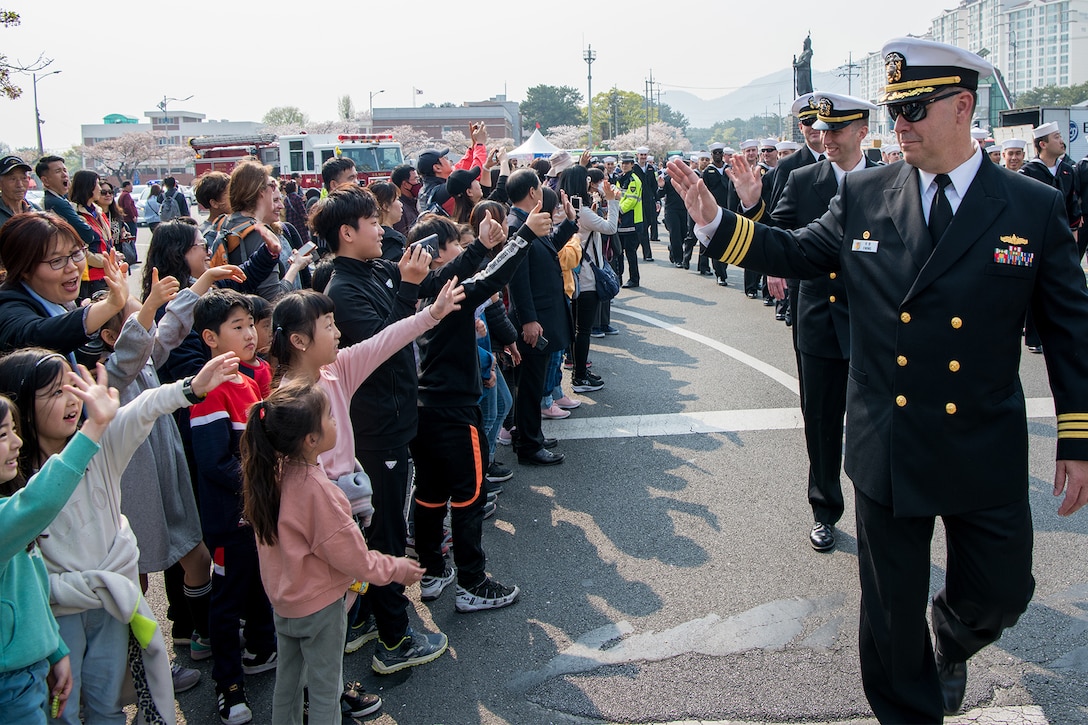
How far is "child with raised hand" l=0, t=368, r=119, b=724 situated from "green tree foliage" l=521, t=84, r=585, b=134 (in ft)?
375

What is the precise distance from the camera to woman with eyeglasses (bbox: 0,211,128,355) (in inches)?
129

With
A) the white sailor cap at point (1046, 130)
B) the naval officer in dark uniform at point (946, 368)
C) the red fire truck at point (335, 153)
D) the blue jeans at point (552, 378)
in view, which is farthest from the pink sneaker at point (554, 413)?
the red fire truck at point (335, 153)

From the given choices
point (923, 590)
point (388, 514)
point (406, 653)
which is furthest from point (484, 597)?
point (923, 590)

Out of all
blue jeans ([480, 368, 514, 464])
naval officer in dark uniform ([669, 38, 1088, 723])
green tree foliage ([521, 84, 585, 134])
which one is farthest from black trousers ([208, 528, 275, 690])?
green tree foliage ([521, 84, 585, 134])

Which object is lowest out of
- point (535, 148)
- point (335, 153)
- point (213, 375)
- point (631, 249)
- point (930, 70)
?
point (213, 375)

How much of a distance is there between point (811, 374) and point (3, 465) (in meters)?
3.81

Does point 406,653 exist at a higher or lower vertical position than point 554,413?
lower

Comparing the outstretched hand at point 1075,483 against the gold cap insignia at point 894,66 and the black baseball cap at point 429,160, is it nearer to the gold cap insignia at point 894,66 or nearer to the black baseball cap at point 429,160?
the gold cap insignia at point 894,66

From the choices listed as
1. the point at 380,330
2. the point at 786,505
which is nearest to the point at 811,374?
the point at 786,505

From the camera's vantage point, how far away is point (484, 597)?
13.6ft

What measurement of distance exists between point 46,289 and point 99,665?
1.64m

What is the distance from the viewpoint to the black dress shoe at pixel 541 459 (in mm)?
6145

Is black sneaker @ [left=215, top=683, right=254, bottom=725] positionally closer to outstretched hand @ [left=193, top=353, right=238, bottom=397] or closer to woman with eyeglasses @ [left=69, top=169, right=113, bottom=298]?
outstretched hand @ [left=193, top=353, right=238, bottom=397]

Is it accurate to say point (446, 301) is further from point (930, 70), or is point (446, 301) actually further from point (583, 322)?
point (583, 322)
